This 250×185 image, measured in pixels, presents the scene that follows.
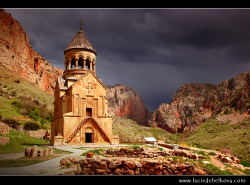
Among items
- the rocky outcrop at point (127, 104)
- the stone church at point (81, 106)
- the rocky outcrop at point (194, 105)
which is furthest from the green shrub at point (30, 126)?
the rocky outcrop at point (127, 104)

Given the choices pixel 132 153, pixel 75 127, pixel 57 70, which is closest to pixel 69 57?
pixel 75 127

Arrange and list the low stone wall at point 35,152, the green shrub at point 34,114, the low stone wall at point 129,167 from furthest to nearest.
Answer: the green shrub at point 34,114, the low stone wall at point 35,152, the low stone wall at point 129,167

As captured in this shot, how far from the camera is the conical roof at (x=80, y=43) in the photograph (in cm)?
2606

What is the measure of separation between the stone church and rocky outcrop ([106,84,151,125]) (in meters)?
104

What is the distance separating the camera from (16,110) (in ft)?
120

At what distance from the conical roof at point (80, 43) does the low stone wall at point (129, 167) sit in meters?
17.7

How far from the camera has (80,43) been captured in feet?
86.5

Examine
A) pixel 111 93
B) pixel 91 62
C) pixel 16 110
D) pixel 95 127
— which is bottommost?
pixel 95 127

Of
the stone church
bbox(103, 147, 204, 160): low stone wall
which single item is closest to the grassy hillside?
the stone church

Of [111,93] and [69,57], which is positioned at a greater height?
[111,93]

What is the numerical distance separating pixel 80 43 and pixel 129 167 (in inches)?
760

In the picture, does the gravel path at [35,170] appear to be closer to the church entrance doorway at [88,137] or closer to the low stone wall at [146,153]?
the low stone wall at [146,153]
